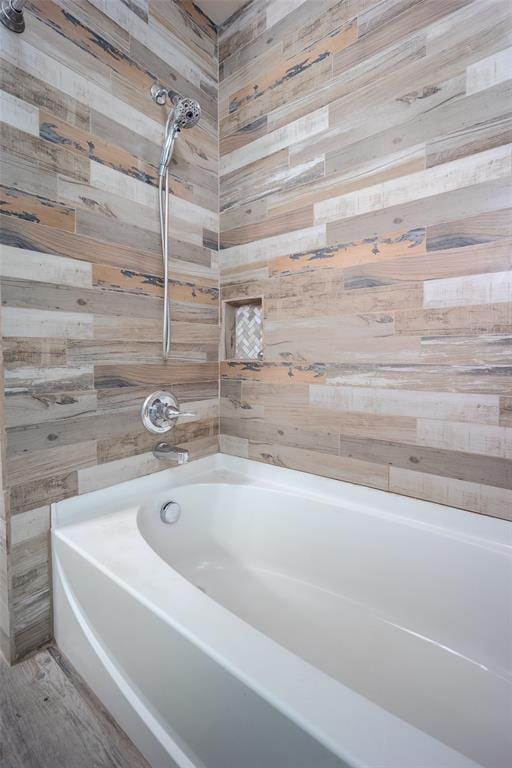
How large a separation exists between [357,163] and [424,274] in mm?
495

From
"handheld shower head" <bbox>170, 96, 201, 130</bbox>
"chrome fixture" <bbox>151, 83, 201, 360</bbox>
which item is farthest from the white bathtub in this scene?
"handheld shower head" <bbox>170, 96, 201, 130</bbox>

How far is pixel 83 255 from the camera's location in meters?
1.29

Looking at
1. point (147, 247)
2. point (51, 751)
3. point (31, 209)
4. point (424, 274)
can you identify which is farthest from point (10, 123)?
point (51, 751)

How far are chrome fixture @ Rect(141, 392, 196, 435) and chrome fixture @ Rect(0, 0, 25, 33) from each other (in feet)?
3.94

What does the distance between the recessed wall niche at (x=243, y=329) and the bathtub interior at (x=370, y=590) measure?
1.97ft

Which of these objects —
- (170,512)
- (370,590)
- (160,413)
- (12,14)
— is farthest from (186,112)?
(370,590)

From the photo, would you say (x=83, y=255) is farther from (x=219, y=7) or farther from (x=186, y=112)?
(x=219, y=7)

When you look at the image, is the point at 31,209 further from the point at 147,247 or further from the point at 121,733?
the point at 121,733

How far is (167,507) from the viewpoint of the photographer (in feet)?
4.78

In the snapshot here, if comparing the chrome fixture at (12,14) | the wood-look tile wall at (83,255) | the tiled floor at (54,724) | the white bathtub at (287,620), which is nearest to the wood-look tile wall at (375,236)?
the white bathtub at (287,620)

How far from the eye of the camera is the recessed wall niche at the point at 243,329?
1.75 m

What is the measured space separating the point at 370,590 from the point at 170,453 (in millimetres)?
874

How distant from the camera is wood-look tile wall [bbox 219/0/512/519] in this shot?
113 cm

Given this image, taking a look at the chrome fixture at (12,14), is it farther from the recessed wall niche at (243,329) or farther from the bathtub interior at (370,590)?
the bathtub interior at (370,590)
